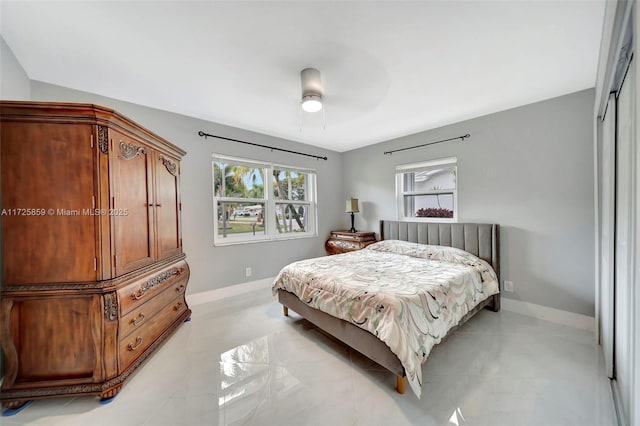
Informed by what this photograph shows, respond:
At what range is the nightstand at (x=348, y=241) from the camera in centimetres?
412

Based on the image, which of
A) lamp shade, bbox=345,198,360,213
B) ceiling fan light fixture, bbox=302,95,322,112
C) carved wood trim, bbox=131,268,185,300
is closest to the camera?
carved wood trim, bbox=131,268,185,300

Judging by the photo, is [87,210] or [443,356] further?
[443,356]

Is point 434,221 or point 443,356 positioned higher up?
point 434,221

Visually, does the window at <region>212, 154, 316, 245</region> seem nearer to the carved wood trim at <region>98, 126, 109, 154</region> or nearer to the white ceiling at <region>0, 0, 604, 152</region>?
the white ceiling at <region>0, 0, 604, 152</region>

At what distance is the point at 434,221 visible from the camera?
11.9 feet

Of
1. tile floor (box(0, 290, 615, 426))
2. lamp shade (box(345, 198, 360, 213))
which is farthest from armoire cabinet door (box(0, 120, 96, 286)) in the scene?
lamp shade (box(345, 198, 360, 213))

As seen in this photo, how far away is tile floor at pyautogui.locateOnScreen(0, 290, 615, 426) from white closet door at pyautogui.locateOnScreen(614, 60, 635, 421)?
0.78 feet

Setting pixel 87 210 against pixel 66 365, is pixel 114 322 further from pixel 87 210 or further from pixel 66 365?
pixel 87 210

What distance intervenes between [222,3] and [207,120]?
2.10m

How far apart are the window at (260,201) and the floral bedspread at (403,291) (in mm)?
1337

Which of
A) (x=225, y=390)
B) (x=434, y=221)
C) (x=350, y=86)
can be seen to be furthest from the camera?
(x=434, y=221)

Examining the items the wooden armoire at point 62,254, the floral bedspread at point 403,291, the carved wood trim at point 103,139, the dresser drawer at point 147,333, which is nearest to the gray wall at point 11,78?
the wooden armoire at point 62,254

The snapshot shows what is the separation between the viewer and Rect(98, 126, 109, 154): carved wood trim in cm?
159

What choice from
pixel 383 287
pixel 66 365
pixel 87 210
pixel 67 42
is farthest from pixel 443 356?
pixel 67 42
